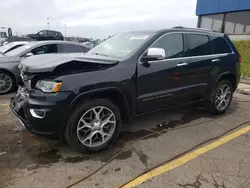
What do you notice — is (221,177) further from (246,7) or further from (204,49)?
(246,7)

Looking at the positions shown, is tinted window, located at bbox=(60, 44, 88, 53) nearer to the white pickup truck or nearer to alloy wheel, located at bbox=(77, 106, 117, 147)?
alloy wheel, located at bbox=(77, 106, 117, 147)

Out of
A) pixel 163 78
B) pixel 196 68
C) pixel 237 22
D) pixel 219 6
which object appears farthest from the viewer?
pixel 219 6

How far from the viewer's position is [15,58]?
6270mm

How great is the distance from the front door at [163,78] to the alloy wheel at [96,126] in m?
0.53

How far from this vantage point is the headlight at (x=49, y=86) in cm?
272

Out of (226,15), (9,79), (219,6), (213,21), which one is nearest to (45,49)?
(9,79)

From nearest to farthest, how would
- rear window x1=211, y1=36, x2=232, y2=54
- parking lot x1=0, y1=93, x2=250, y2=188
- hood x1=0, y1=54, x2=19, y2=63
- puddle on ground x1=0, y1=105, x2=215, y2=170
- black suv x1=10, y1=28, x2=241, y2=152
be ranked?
parking lot x1=0, y1=93, x2=250, y2=188 < black suv x1=10, y1=28, x2=241, y2=152 < puddle on ground x1=0, y1=105, x2=215, y2=170 < rear window x1=211, y1=36, x2=232, y2=54 < hood x1=0, y1=54, x2=19, y2=63

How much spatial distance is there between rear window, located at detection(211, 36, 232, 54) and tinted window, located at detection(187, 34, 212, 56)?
0.16 m

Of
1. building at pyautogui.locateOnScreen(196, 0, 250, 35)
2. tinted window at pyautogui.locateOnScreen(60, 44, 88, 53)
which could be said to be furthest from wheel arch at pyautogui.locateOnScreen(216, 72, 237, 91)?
building at pyautogui.locateOnScreen(196, 0, 250, 35)

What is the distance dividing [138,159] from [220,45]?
302 cm

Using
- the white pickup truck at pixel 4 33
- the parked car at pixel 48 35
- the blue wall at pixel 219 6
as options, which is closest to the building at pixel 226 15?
the blue wall at pixel 219 6

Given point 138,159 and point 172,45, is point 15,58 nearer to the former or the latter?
point 172,45

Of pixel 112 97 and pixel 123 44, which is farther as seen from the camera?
pixel 123 44

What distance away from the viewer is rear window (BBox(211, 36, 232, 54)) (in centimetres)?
453
